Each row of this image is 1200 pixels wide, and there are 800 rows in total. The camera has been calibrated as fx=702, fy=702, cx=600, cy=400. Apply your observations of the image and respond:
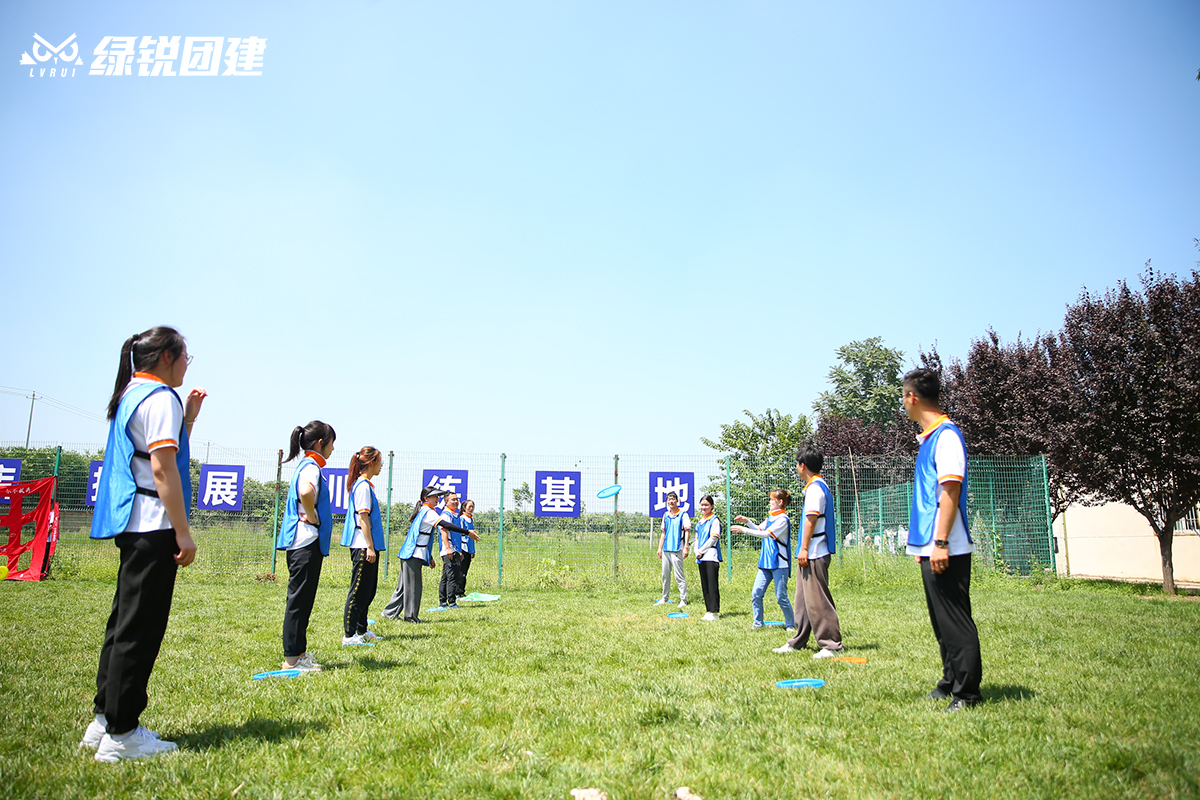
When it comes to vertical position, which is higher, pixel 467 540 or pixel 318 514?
pixel 318 514

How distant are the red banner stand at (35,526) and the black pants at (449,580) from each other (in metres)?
8.36

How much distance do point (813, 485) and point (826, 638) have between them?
4.35ft

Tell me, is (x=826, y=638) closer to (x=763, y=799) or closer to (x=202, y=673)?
(x=763, y=799)

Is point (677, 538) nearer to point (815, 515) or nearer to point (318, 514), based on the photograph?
point (815, 515)

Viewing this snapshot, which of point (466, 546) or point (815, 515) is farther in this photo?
point (466, 546)

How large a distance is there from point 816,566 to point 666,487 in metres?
8.45

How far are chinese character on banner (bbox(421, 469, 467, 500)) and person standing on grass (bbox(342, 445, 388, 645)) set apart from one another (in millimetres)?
6971

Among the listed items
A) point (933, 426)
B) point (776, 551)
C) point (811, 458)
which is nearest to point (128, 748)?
point (933, 426)

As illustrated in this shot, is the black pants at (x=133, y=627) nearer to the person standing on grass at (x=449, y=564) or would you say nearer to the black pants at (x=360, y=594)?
the black pants at (x=360, y=594)

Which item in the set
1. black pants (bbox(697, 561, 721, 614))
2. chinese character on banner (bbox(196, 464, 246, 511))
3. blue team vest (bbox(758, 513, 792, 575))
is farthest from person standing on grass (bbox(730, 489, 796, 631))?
chinese character on banner (bbox(196, 464, 246, 511))

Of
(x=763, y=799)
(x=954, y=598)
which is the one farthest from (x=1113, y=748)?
(x=763, y=799)

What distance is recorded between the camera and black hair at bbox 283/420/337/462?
5613 millimetres

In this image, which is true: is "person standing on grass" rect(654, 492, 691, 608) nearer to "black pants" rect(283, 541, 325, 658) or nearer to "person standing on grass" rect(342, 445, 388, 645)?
"person standing on grass" rect(342, 445, 388, 645)

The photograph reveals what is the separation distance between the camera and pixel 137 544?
10.5 ft
